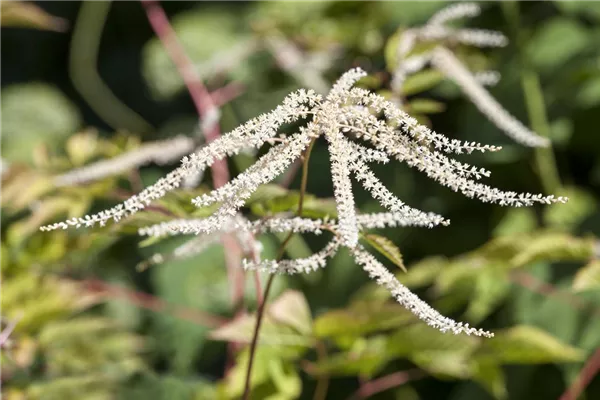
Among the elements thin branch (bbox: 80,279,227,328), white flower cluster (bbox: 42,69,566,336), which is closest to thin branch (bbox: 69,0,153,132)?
thin branch (bbox: 80,279,227,328)

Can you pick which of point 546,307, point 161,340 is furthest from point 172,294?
point 546,307

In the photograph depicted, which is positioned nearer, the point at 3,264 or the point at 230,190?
the point at 230,190

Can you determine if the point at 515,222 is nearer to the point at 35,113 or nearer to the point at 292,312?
the point at 292,312

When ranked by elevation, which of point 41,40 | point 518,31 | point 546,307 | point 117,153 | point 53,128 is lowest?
point 546,307

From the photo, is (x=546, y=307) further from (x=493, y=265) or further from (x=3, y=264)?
(x=3, y=264)

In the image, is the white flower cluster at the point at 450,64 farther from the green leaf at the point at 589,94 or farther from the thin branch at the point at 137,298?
the thin branch at the point at 137,298

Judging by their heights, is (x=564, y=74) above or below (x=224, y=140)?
above

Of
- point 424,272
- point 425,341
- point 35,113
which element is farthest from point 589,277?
point 35,113

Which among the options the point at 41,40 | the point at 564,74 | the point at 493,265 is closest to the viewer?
the point at 493,265
